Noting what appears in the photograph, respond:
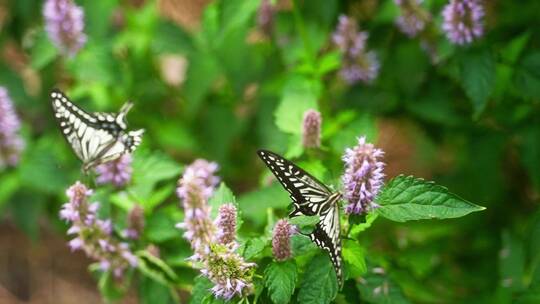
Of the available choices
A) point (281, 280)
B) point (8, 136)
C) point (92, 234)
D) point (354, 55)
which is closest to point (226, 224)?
point (281, 280)

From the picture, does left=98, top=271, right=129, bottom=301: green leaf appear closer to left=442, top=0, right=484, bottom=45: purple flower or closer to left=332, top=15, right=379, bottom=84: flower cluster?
left=332, top=15, right=379, bottom=84: flower cluster

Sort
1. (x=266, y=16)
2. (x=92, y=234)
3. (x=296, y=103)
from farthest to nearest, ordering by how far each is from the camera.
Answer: (x=266, y=16), (x=296, y=103), (x=92, y=234)

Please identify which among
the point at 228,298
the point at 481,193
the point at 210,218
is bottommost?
the point at 228,298

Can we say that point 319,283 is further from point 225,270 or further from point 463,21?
point 463,21

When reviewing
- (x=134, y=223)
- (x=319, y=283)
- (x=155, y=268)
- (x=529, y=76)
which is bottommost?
(x=319, y=283)

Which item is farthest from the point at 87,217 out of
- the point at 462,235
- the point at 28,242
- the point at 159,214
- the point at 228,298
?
the point at 28,242

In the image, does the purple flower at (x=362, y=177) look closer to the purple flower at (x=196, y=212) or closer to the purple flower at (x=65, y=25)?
the purple flower at (x=196, y=212)

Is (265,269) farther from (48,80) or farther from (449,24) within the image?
(48,80)

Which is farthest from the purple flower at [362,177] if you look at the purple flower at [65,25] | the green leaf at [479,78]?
the purple flower at [65,25]
